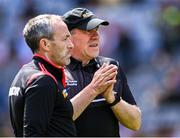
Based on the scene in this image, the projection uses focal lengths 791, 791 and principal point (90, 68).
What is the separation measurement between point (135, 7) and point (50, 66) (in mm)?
8620

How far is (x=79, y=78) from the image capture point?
243 inches

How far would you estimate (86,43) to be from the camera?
20.4 ft

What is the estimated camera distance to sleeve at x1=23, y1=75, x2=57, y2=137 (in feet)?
16.7

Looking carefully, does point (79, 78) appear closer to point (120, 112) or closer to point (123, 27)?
A: point (120, 112)

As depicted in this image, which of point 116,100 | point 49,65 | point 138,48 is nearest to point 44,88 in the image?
point 49,65

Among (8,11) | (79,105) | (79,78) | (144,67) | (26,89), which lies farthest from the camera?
(8,11)

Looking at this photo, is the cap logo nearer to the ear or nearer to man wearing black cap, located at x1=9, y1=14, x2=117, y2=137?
man wearing black cap, located at x1=9, y1=14, x2=117, y2=137

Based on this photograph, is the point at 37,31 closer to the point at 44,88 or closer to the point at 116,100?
the point at 44,88

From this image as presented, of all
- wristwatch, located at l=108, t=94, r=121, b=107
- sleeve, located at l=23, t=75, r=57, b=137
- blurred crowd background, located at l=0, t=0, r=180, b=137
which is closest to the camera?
sleeve, located at l=23, t=75, r=57, b=137

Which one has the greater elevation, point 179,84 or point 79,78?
point 79,78

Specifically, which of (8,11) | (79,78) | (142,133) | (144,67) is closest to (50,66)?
(79,78)

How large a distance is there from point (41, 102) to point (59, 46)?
47 cm

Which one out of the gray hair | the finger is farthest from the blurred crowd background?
the gray hair

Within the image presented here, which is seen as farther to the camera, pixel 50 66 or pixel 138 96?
pixel 138 96
